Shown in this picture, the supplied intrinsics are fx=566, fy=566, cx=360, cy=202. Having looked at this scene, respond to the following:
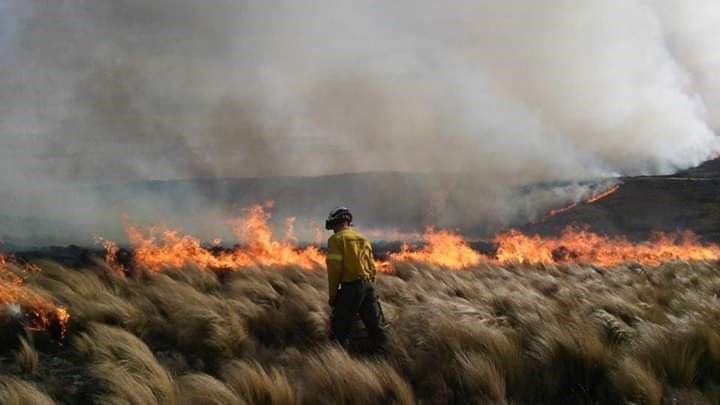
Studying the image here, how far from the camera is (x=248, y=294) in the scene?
1042 centimetres

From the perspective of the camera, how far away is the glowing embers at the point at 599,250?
22.6m

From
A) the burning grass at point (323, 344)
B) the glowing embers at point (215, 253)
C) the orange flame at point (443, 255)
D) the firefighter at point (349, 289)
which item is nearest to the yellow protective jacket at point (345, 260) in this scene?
the firefighter at point (349, 289)

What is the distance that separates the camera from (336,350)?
6043 mm

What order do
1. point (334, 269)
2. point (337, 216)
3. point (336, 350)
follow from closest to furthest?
point (336, 350)
point (334, 269)
point (337, 216)

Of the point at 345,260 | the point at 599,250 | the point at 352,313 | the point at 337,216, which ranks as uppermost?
the point at 337,216

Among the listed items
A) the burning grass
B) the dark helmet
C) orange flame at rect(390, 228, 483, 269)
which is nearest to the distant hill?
orange flame at rect(390, 228, 483, 269)

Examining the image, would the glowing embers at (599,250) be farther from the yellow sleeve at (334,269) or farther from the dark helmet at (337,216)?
the yellow sleeve at (334,269)

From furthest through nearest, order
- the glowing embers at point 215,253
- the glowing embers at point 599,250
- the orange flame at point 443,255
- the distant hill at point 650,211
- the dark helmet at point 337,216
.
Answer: the distant hill at point 650,211 → the glowing embers at point 599,250 → the orange flame at point 443,255 → the glowing embers at point 215,253 → the dark helmet at point 337,216

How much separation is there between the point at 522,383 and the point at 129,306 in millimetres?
5728

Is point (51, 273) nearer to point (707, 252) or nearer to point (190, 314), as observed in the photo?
point (190, 314)

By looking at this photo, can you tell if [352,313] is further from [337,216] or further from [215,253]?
[215,253]

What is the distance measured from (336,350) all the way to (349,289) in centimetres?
163

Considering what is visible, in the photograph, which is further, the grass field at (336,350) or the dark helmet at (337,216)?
the dark helmet at (337,216)

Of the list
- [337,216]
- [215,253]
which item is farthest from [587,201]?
[337,216]
